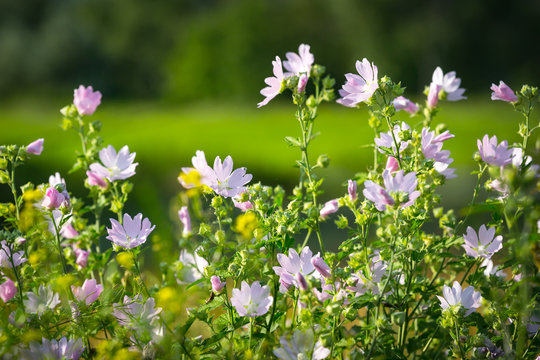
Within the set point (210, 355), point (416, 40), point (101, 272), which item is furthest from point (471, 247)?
point (416, 40)

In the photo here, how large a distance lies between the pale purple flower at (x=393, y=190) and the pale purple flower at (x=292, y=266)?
16 cm

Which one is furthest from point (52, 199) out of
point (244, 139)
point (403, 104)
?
point (244, 139)

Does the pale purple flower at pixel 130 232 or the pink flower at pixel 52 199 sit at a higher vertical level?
the pink flower at pixel 52 199

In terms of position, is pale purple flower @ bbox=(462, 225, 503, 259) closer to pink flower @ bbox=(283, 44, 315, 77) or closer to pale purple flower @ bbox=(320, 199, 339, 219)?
pale purple flower @ bbox=(320, 199, 339, 219)

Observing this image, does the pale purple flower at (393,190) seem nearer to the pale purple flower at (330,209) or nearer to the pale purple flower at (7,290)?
the pale purple flower at (330,209)

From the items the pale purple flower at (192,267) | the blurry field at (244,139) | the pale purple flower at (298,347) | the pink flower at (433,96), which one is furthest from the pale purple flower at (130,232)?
the blurry field at (244,139)

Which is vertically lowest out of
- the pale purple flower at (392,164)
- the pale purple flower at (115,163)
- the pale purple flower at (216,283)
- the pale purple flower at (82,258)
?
the pale purple flower at (82,258)

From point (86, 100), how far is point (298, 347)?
796mm

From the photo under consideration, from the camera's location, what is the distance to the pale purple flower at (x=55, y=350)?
938 millimetres

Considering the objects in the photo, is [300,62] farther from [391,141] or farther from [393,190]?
[393,190]

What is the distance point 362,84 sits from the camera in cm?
111

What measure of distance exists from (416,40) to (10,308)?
14.1 m

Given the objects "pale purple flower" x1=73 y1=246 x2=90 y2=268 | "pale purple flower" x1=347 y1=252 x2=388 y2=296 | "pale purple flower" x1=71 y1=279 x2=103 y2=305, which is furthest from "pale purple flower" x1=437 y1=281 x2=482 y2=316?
"pale purple flower" x1=73 y1=246 x2=90 y2=268

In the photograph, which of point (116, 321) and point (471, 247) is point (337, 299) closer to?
point (471, 247)
